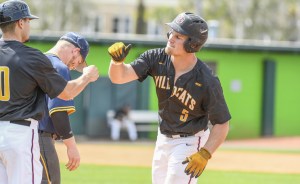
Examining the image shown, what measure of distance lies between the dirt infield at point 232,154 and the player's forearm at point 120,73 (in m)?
9.16

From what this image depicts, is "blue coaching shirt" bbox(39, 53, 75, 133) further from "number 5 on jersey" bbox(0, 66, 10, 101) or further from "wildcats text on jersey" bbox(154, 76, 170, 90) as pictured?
"wildcats text on jersey" bbox(154, 76, 170, 90)

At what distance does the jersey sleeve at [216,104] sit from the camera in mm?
6109

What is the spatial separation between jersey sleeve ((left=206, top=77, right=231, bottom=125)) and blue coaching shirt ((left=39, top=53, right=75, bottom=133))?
1.18 m

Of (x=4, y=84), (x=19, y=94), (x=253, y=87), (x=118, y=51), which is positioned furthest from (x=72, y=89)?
(x=253, y=87)

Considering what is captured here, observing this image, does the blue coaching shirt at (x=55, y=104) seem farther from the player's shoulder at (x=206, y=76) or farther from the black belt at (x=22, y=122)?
the player's shoulder at (x=206, y=76)

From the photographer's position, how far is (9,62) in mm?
5199

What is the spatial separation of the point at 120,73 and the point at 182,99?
588 millimetres

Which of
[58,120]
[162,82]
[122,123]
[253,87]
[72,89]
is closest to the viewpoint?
[72,89]

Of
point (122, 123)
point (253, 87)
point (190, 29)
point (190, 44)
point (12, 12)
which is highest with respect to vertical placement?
point (12, 12)

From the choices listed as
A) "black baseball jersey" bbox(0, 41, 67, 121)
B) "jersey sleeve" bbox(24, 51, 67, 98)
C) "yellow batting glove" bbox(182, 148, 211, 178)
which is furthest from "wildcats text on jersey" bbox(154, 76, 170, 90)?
"black baseball jersey" bbox(0, 41, 67, 121)

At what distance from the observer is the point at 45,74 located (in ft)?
17.3

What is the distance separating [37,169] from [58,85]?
2.12ft

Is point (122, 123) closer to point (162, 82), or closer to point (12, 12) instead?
point (162, 82)

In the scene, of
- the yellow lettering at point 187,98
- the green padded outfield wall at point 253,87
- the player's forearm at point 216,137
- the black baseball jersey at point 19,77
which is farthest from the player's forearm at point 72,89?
the green padded outfield wall at point 253,87
